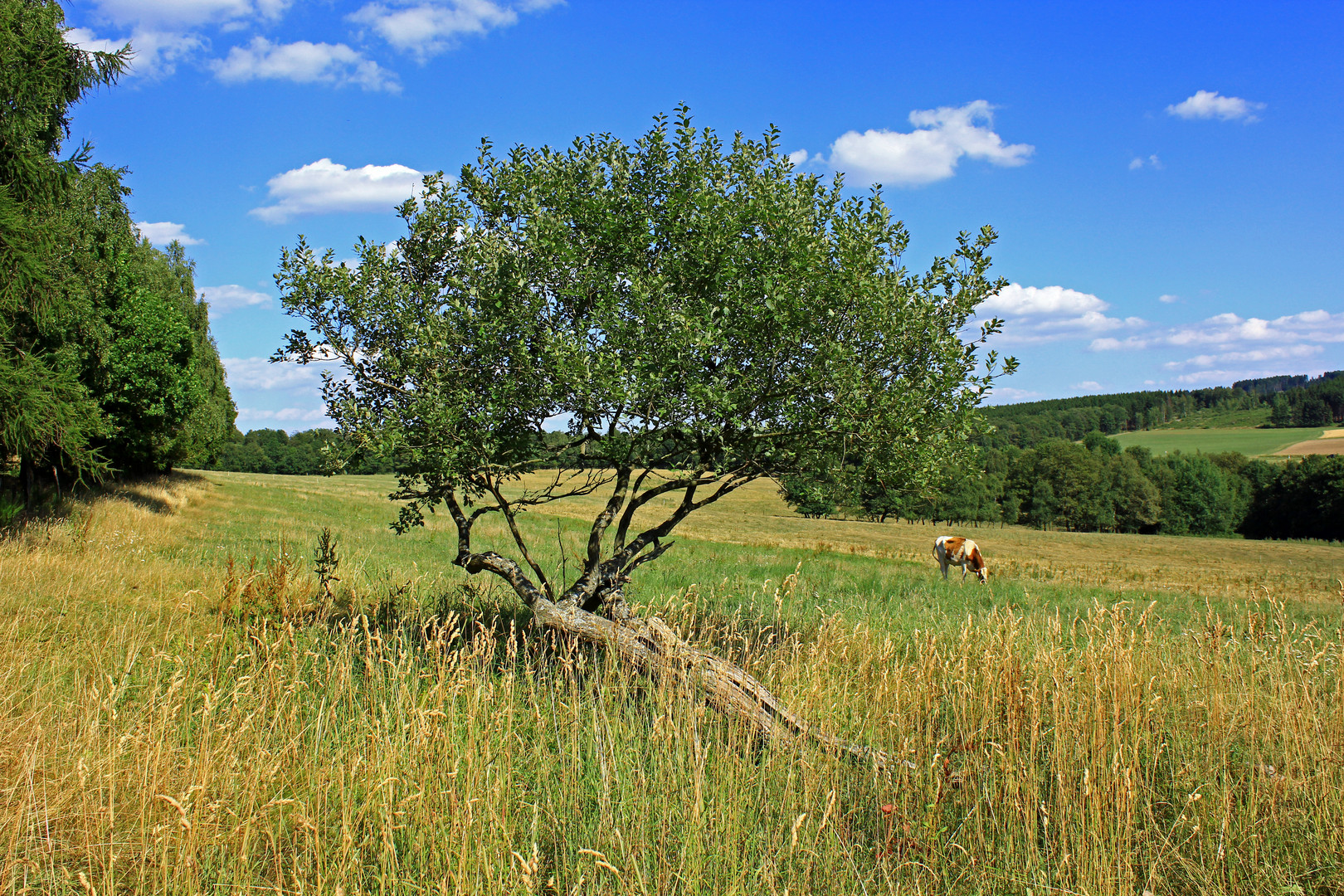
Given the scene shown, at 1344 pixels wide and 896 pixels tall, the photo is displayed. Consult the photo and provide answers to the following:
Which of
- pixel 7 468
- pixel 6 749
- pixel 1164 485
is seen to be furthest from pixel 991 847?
pixel 1164 485

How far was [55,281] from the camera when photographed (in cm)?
1560

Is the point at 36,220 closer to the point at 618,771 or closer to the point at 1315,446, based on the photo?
the point at 618,771

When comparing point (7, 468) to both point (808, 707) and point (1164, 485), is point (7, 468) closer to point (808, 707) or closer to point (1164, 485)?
point (808, 707)

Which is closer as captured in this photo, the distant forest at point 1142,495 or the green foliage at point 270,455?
the distant forest at point 1142,495

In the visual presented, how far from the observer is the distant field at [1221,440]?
484 ft

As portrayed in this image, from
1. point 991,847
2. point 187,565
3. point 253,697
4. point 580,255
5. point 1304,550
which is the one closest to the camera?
point 991,847

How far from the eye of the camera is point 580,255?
8820 millimetres

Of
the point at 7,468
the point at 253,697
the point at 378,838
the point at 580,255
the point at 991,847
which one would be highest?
the point at 580,255

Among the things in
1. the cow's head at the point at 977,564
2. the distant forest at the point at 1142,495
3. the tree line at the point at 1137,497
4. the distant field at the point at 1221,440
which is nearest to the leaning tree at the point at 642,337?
the cow's head at the point at 977,564

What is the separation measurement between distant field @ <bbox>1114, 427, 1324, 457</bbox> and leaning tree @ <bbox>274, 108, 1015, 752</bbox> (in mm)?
154174

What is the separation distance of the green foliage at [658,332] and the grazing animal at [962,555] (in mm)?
18226

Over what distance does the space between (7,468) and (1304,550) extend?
92041mm

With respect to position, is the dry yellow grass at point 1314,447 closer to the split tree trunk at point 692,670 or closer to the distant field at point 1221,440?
the distant field at point 1221,440

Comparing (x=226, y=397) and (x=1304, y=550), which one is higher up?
(x=226, y=397)
